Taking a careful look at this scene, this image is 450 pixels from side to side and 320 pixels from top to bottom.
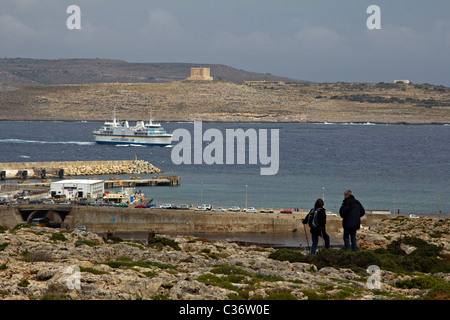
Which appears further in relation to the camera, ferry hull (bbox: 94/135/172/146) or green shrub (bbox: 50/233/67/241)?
ferry hull (bbox: 94/135/172/146)

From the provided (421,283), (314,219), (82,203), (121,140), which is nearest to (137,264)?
(314,219)

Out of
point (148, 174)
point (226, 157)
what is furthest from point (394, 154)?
point (148, 174)

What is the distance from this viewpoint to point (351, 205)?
1309 centimetres

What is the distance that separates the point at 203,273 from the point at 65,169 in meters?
54.1

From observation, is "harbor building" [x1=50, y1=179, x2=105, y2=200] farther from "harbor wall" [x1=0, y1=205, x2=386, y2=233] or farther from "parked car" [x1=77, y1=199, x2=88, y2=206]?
"harbor wall" [x1=0, y1=205, x2=386, y2=233]

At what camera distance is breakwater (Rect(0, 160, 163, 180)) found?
6109 cm

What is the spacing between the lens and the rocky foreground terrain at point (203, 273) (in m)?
→ 10.5

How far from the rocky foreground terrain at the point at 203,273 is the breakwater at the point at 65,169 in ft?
142

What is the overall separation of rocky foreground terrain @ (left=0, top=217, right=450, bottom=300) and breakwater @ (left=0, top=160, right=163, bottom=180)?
4332cm

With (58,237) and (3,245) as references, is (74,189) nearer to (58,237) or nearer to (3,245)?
(58,237)

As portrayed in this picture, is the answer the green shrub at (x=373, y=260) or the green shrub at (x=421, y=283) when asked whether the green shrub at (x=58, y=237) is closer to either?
the green shrub at (x=373, y=260)

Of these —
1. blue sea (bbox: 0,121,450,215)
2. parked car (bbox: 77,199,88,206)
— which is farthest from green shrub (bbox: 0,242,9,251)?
blue sea (bbox: 0,121,450,215)

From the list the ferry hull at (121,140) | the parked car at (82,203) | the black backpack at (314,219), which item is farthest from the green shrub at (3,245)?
the ferry hull at (121,140)

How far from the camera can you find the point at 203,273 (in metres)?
12.4
